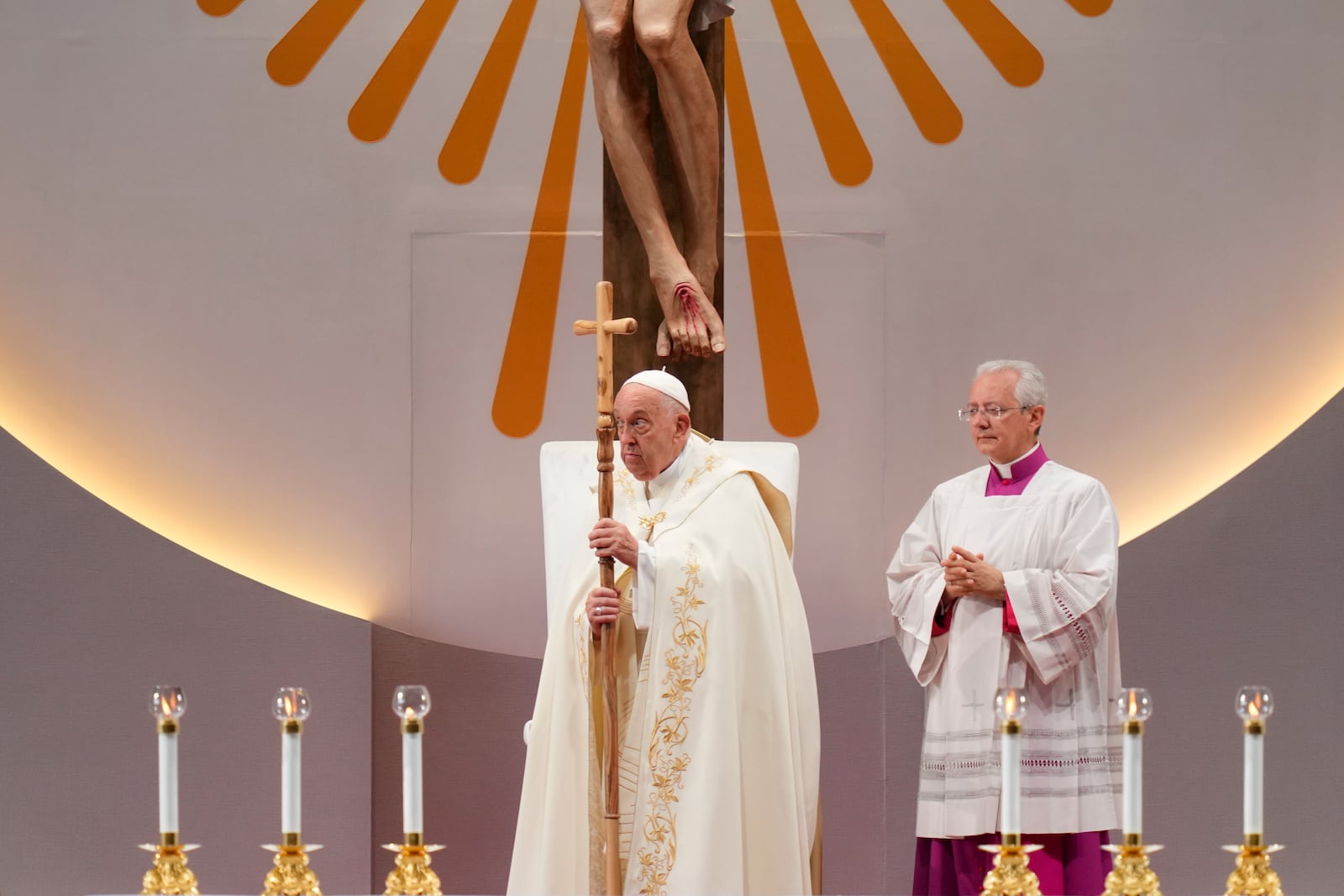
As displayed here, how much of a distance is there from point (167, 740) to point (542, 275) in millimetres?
3036

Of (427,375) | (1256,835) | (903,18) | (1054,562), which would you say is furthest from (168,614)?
(1256,835)

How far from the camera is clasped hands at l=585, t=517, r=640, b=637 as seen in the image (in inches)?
133

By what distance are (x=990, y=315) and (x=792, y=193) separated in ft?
2.42

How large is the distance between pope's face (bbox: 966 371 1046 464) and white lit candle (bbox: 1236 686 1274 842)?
5.43 feet

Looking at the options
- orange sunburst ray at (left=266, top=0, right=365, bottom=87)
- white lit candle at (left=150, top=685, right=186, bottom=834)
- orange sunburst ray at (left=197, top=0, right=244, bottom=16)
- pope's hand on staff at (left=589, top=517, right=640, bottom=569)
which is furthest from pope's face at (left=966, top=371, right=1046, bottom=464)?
orange sunburst ray at (left=197, top=0, right=244, bottom=16)

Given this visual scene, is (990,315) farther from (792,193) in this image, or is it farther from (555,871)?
(555,871)

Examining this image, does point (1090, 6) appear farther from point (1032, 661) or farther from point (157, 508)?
point (157, 508)

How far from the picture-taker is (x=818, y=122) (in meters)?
5.20

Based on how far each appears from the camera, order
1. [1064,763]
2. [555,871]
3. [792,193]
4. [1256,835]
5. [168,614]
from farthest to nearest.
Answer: [792,193]
[168,614]
[1064,763]
[555,871]
[1256,835]

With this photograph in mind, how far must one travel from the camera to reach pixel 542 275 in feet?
17.1

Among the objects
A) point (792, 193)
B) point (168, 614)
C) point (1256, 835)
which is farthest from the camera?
point (792, 193)

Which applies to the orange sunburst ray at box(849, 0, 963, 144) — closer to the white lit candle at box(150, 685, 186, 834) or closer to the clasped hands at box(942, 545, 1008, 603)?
the clasped hands at box(942, 545, 1008, 603)

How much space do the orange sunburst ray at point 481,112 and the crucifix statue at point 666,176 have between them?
121cm

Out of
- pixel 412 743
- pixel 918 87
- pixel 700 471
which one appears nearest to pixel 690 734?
pixel 700 471
